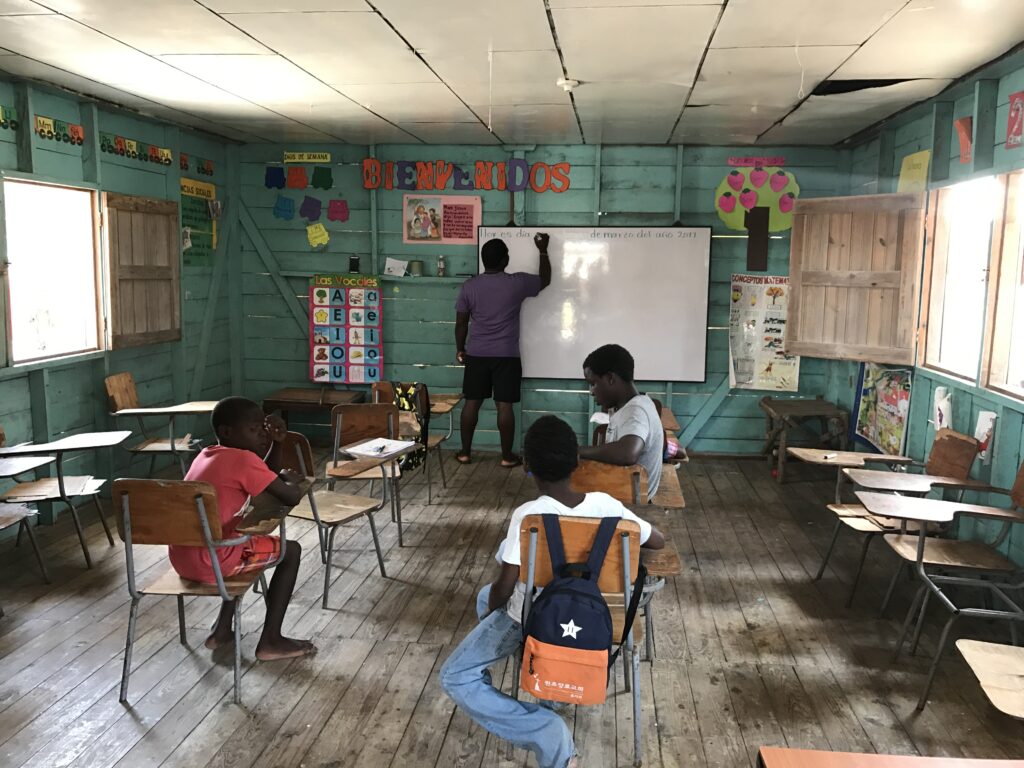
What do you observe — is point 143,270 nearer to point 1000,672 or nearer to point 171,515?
point 171,515

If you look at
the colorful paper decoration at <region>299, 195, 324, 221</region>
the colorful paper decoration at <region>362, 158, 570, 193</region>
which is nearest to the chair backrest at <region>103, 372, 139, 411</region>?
the colorful paper decoration at <region>299, 195, 324, 221</region>

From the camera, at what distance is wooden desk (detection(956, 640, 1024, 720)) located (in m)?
2.20

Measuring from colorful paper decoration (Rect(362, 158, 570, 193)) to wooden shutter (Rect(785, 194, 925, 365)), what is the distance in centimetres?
211

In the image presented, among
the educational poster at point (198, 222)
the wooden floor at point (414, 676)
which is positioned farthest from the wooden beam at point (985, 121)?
the educational poster at point (198, 222)

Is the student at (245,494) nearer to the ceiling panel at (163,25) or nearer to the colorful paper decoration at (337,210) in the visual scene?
the ceiling panel at (163,25)

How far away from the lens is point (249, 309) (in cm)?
755

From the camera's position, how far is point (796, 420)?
22.9ft

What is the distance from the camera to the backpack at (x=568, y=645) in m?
2.22

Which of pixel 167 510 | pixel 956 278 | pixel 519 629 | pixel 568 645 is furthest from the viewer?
pixel 956 278

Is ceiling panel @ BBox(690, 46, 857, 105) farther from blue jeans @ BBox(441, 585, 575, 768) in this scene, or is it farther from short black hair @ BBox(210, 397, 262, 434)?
blue jeans @ BBox(441, 585, 575, 768)

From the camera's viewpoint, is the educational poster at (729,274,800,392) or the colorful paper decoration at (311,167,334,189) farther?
the colorful paper decoration at (311,167,334,189)

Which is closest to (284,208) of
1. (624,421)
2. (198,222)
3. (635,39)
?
(198,222)

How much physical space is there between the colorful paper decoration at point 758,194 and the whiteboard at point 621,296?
0.31 meters

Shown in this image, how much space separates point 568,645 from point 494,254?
4858 mm
